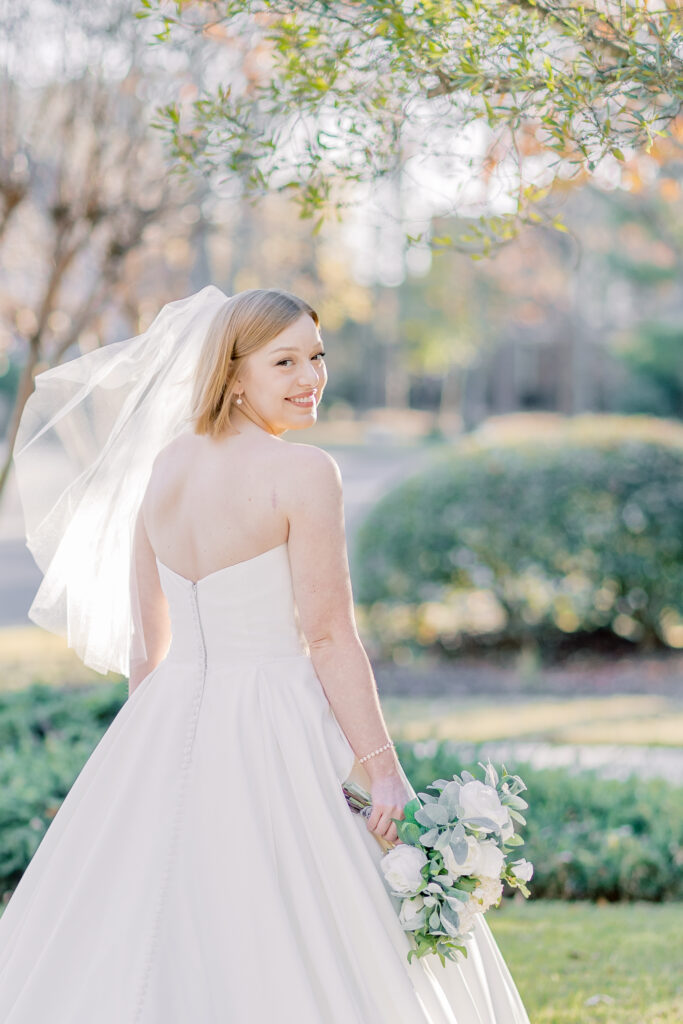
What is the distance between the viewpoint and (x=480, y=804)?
2746 millimetres

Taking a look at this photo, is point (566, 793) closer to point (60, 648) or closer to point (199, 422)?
point (199, 422)

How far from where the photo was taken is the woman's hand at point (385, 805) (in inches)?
110

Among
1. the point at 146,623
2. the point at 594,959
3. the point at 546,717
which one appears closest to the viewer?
the point at 146,623

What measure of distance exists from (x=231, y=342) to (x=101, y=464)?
772 mm

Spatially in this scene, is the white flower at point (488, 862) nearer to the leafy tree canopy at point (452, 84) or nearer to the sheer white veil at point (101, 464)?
the sheer white veil at point (101, 464)

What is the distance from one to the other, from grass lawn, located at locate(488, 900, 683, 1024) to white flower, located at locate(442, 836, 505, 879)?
1.42 meters

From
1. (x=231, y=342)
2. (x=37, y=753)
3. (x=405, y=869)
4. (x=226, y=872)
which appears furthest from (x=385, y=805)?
(x=37, y=753)

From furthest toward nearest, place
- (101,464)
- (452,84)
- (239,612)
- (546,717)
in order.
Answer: (546,717) < (101,464) < (452,84) < (239,612)

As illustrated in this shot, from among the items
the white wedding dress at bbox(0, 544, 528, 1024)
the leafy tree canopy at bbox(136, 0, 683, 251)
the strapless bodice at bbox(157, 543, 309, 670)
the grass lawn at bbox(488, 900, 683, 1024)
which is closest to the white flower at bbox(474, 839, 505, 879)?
the white wedding dress at bbox(0, 544, 528, 1024)

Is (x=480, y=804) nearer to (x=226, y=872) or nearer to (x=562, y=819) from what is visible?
(x=226, y=872)

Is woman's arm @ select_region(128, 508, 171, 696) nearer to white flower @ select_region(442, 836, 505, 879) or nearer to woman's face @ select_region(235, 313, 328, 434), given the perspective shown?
woman's face @ select_region(235, 313, 328, 434)

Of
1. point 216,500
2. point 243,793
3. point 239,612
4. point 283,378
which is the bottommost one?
point 243,793

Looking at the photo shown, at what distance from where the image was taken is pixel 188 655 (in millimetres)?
2996

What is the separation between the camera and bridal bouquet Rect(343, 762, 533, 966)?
105 inches
